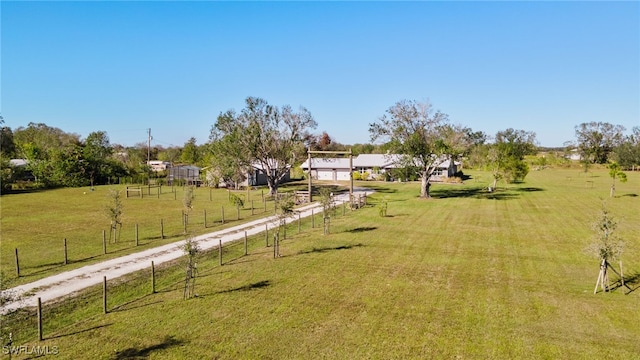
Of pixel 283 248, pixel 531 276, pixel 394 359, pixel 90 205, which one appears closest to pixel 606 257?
pixel 531 276

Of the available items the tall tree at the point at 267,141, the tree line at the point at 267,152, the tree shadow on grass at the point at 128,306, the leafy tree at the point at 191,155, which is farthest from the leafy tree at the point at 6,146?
the tree shadow on grass at the point at 128,306

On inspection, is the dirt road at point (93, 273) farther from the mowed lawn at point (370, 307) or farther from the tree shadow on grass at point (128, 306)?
the tree shadow on grass at point (128, 306)

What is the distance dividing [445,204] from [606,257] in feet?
80.7

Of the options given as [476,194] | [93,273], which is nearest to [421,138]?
[476,194]

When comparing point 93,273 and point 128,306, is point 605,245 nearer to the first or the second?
point 128,306

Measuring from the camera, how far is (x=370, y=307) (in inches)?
522

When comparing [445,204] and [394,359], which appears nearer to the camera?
[394,359]

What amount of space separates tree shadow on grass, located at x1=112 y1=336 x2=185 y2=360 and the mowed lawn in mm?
41

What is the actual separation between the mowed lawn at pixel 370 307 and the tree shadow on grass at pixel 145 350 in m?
0.04

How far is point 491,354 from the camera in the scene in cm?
1027

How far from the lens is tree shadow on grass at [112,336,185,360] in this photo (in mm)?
10023

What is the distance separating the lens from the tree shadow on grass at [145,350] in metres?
10.0

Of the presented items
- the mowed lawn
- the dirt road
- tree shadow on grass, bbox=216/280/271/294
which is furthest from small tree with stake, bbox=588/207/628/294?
the dirt road

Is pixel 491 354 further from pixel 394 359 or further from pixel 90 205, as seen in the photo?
pixel 90 205
